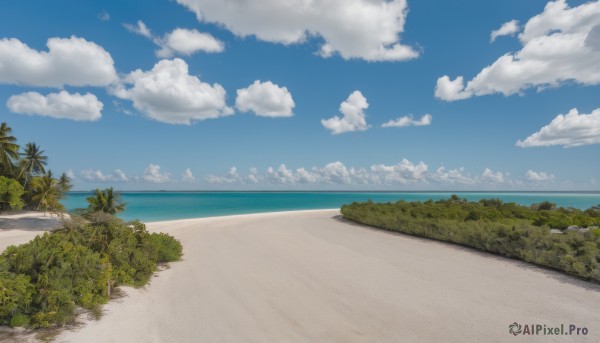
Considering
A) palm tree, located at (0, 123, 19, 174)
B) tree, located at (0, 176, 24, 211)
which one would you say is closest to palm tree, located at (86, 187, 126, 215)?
tree, located at (0, 176, 24, 211)

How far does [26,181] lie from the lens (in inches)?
1332

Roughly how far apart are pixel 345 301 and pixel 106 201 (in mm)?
22672

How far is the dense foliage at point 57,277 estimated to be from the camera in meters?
5.36

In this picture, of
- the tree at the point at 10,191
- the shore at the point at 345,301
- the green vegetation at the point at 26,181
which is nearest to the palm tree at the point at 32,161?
the green vegetation at the point at 26,181

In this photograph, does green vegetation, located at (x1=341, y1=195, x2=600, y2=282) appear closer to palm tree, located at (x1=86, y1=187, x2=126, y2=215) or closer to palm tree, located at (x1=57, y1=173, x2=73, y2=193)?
palm tree, located at (x1=86, y1=187, x2=126, y2=215)

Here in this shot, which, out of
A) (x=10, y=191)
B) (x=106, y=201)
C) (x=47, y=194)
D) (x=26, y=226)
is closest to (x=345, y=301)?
(x=106, y=201)

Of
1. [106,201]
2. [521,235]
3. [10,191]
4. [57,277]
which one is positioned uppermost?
[10,191]

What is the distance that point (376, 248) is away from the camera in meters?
14.6

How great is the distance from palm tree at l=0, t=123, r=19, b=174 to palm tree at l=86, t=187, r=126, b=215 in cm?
1357

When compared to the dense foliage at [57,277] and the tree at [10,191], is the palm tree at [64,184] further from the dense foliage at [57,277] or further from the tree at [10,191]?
the dense foliage at [57,277]

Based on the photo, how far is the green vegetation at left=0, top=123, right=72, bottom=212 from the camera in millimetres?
24266

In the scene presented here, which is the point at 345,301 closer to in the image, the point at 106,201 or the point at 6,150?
the point at 106,201

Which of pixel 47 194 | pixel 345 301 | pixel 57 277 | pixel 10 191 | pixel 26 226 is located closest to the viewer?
pixel 57 277

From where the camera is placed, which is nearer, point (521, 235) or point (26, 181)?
point (521, 235)
